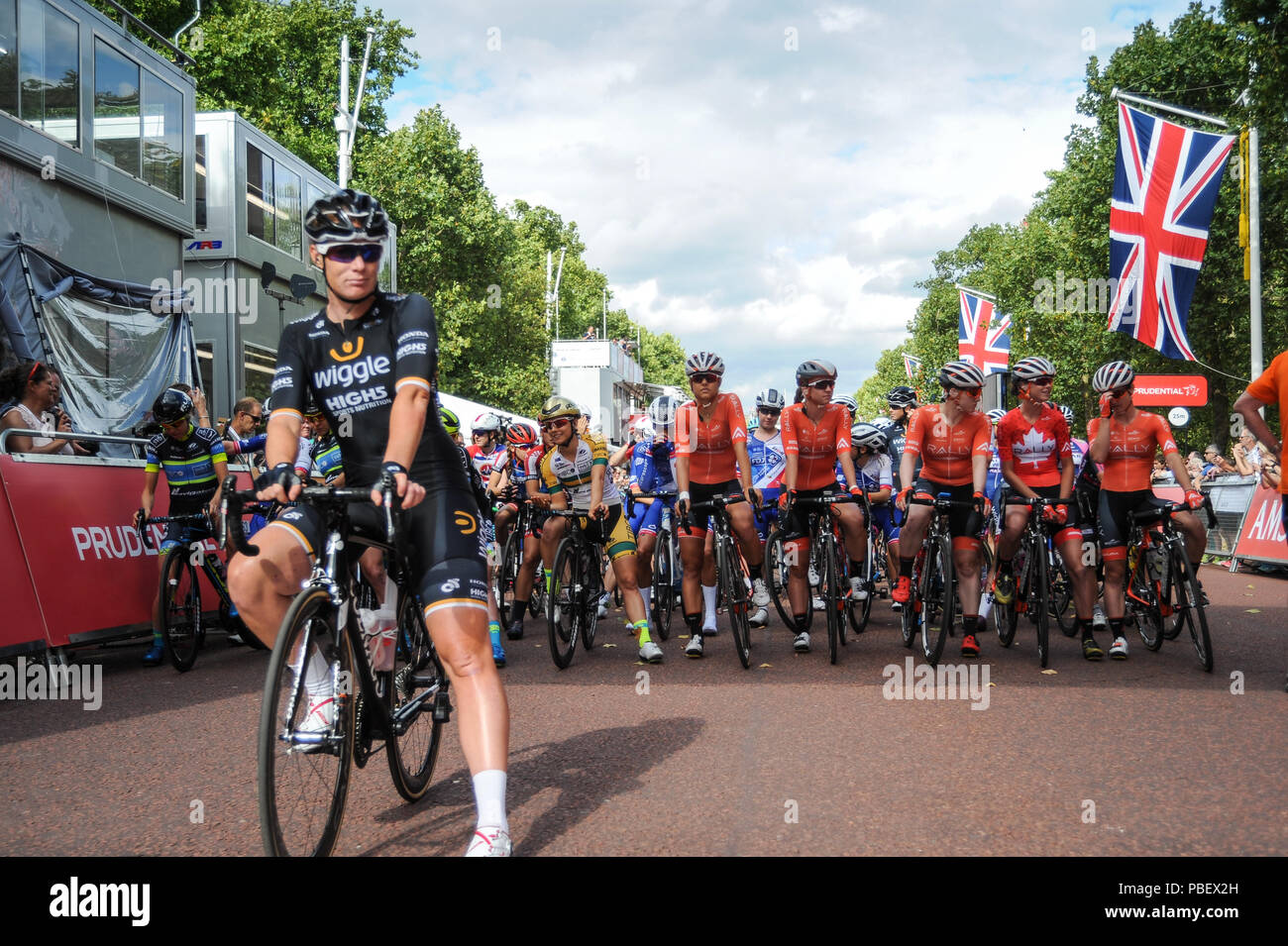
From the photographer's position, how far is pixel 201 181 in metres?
24.7

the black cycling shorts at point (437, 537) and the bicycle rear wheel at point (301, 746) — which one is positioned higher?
the black cycling shorts at point (437, 537)

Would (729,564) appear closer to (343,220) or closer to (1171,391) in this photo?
(343,220)

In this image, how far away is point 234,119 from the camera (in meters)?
24.7

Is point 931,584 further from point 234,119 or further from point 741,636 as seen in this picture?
point 234,119

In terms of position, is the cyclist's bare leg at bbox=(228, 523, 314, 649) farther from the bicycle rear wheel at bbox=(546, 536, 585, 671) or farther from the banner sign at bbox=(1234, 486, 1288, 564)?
the banner sign at bbox=(1234, 486, 1288, 564)

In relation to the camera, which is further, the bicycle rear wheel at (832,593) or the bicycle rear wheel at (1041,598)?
the bicycle rear wheel at (832,593)

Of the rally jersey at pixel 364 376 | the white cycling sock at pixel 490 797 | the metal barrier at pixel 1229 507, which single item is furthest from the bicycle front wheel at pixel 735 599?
the metal barrier at pixel 1229 507

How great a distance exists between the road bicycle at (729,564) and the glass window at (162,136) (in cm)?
1441

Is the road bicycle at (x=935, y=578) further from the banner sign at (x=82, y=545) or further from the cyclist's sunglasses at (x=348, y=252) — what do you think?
the banner sign at (x=82, y=545)

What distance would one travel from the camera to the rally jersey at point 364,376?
4.04m

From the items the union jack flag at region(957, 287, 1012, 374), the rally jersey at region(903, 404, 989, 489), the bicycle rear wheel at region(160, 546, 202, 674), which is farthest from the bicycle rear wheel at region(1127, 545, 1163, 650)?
the union jack flag at region(957, 287, 1012, 374)

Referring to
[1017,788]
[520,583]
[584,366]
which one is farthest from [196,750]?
[584,366]
